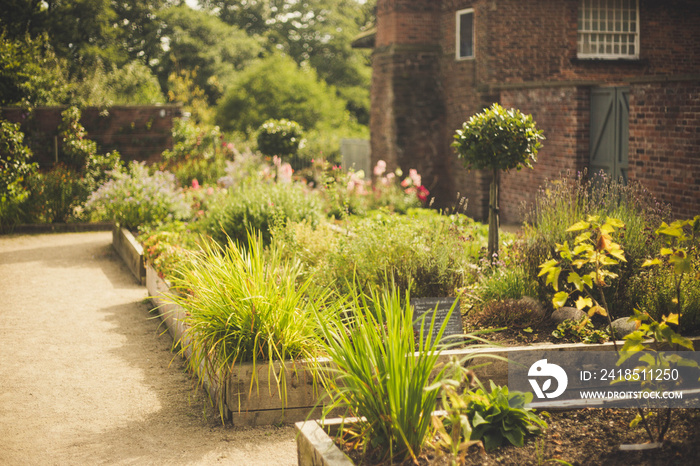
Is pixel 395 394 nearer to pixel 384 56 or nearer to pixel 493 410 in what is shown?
pixel 493 410

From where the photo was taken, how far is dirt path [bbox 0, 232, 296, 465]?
4383 millimetres

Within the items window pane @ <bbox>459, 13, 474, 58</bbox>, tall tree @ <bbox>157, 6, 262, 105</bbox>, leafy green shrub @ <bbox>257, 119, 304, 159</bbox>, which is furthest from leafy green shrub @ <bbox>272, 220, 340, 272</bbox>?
tall tree @ <bbox>157, 6, 262, 105</bbox>

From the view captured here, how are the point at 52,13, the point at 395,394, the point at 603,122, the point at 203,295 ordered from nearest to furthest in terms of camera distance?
1. the point at 395,394
2. the point at 203,295
3. the point at 603,122
4. the point at 52,13

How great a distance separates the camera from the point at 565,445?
3.68 m

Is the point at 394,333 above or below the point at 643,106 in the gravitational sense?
below

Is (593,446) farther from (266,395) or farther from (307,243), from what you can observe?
(307,243)

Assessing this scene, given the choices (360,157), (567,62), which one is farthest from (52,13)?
(567,62)

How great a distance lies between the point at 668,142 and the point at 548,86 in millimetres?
3074

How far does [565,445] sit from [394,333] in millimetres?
1160

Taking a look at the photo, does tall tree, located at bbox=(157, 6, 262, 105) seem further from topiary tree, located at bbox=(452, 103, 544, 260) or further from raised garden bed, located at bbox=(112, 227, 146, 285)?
topiary tree, located at bbox=(452, 103, 544, 260)

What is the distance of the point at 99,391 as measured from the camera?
5.44 meters

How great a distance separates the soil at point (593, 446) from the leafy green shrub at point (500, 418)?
0.05 m

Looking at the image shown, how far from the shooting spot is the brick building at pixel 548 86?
9305 mm

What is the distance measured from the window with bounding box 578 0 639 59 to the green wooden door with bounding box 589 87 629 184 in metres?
3.46
